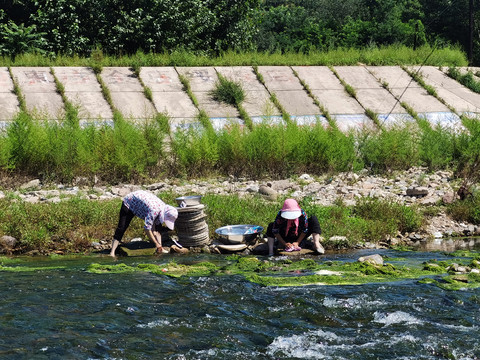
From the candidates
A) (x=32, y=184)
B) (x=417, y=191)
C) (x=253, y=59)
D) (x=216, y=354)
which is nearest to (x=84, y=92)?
(x=32, y=184)

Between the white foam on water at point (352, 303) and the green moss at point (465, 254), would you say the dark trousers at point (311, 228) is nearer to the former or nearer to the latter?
the green moss at point (465, 254)

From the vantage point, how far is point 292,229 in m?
9.93

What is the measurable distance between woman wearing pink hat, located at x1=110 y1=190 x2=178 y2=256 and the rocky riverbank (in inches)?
94.9

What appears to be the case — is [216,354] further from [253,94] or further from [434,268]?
[253,94]

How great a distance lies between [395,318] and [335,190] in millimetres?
7359

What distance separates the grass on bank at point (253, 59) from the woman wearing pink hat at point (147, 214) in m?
9.73

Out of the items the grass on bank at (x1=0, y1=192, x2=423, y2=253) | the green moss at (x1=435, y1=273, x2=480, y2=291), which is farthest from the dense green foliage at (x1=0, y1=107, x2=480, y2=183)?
the green moss at (x1=435, y1=273, x2=480, y2=291)

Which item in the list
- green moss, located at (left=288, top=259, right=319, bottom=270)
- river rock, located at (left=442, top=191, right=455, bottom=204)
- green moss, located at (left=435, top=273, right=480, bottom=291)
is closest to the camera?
green moss, located at (left=435, top=273, right=480, bottom=291)

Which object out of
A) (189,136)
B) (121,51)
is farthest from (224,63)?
(189,136)

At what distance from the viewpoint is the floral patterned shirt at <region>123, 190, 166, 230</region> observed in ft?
33.0

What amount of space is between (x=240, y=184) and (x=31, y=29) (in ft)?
32.0

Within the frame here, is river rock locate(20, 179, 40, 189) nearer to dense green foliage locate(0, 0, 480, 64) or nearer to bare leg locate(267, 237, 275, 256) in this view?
bare leg locate(267, 237, 275, 256)

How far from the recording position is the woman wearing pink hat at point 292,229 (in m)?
9.84

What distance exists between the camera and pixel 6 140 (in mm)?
13750
